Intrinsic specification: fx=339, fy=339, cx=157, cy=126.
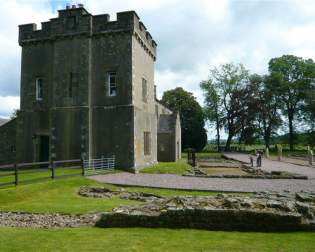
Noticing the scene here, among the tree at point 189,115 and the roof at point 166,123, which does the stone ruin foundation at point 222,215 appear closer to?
the roof at point 166,123

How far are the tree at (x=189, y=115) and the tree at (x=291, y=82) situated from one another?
53.3 feet

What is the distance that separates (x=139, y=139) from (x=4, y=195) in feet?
43.6

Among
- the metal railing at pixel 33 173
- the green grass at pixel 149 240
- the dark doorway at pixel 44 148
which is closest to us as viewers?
the green grass at pixel 149 240

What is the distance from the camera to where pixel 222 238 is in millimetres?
8156

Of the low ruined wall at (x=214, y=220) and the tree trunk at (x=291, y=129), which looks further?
the tree trunk at (x=291, y=129)

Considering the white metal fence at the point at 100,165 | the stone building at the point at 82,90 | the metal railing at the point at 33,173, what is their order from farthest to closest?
the stone building at the point at 82,90 < the white metal fence at the point at 100,165 < the metal railing at the point at 33,173

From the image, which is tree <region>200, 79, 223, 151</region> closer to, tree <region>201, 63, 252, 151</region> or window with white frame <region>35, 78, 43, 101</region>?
tree <region>201, 63, 252, 151</region>

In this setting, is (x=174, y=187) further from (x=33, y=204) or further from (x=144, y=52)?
(x=144, y=52)

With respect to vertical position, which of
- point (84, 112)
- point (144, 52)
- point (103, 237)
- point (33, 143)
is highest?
point (144, 52)

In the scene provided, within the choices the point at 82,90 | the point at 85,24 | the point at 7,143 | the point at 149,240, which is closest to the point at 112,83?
the point at 82,90

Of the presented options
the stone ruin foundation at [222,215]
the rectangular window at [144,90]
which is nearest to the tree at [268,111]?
the rectangular window at [144,90]

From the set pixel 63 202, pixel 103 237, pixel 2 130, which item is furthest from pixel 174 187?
pixel 2 130

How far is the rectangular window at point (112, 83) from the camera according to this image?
84.0 feet

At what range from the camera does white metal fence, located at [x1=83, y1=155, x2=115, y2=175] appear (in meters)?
22.5
